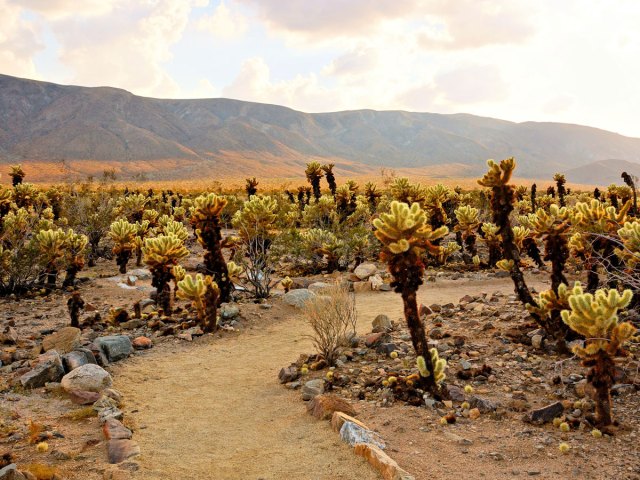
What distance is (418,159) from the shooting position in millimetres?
182375

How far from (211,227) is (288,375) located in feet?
16.3

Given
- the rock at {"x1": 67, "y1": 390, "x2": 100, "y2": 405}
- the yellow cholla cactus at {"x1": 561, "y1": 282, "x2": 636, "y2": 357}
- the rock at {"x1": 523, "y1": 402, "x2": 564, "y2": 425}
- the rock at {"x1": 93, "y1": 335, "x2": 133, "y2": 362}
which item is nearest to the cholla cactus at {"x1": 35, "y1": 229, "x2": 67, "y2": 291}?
the rock at {"x1": 93, "y1": 335, "x2": 133, "y2": 362}

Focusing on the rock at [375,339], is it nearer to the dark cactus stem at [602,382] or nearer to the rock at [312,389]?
the rock at [312,389]

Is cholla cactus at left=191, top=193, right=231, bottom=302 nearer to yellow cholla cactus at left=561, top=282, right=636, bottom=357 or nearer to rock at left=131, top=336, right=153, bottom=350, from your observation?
rock at left=131, top=336, right=153, bottom=350

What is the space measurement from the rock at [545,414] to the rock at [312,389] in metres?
2.76

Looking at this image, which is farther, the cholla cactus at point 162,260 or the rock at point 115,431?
the cholla cactus at point 162,260

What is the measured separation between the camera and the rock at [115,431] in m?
5.64

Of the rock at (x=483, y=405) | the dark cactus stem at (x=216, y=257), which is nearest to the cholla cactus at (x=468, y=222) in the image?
the dark cactus stem at (x=216, y=257)

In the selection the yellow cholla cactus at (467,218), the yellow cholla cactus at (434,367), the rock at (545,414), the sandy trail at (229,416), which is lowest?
the sandy trail at (229,416)

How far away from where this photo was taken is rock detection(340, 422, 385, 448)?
5.37 m

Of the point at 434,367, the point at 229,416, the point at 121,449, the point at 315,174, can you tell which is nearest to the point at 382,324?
the point at 434,367

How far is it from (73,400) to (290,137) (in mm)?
185376

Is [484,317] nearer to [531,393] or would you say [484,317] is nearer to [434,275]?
[531,393]

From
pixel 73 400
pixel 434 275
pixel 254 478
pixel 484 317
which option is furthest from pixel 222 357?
pixel 434 275
